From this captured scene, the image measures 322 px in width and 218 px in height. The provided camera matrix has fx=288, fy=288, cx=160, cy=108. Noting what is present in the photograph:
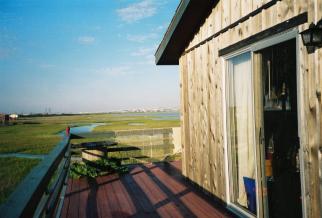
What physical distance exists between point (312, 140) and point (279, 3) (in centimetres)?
156

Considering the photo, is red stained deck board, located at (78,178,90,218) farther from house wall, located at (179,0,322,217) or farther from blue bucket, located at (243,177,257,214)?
blue bucket, located at (243,177,257,214)

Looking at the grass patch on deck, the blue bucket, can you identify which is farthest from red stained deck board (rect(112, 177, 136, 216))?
the grass patch on deck

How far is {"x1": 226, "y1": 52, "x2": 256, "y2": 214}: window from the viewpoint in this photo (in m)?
4.00

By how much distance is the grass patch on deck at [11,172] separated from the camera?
11648mm

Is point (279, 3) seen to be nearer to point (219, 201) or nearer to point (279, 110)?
point (279, 110)

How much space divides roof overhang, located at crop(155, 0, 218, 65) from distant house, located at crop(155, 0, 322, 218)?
0.9 inches

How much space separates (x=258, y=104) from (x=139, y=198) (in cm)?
294

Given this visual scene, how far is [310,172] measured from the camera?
9.51 ft

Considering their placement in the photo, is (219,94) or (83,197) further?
(83,197)

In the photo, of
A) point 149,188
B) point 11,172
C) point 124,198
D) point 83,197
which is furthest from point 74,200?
point 11,172

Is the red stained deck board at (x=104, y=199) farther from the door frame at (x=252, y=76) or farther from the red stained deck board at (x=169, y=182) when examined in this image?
the door frame at (x=252, y=76)

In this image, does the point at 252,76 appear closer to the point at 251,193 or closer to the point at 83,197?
the point at 251,193

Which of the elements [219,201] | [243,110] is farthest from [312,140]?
[219,201]

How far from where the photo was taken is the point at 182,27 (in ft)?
18.7
